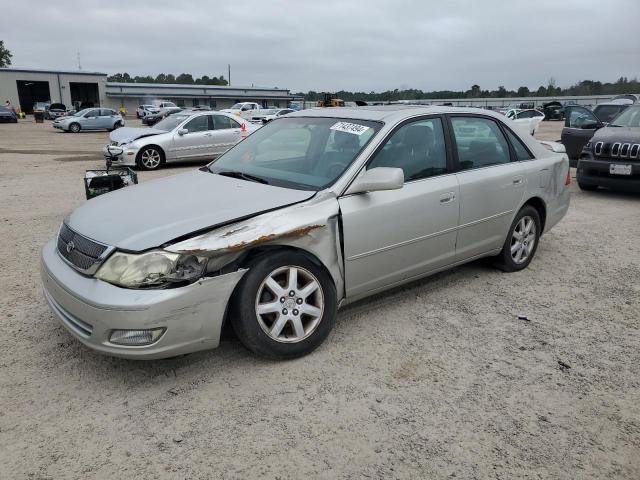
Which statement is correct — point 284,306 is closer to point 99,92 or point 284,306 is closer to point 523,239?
point 523,239

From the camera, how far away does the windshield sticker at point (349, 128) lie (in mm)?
3939

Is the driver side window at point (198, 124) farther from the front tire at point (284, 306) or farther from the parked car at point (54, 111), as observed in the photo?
the parked car at point (54, 111)

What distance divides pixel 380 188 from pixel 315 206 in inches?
18.4

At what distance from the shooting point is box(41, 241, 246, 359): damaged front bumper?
282cm

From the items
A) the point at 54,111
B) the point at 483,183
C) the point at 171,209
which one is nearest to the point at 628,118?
the point at 483,183

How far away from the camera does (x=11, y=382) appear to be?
3.14 metres

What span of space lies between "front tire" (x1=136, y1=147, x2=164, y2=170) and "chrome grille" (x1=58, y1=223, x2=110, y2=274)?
9961 millimetres

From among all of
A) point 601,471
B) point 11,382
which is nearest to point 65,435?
point 11,382

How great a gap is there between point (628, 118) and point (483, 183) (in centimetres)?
686

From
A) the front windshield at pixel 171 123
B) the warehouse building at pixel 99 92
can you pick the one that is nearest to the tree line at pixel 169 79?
the warehouse building at pixel 99 92

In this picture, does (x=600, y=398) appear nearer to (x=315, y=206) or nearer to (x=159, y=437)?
(x=315, y=206)

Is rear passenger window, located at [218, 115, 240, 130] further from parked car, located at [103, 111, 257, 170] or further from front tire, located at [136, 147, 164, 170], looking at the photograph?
front tire, located at [136, 147, 164, 170]

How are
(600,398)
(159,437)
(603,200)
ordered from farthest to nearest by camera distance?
(603,200) → (600,398) → (159,437)

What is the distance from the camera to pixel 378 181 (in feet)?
11.4
